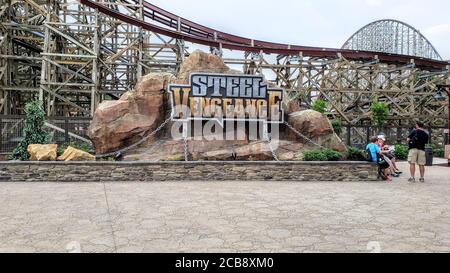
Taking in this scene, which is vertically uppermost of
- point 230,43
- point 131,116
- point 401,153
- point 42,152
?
point 230,43

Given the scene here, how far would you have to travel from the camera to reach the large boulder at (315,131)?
13109 millimetres

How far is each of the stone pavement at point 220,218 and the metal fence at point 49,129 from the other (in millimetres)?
4720

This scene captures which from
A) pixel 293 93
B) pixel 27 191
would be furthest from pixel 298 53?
pixel 27 191

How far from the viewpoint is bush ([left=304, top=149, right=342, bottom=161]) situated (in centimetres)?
1185

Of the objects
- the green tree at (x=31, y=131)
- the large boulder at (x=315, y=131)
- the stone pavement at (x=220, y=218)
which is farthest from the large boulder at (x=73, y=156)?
the large boulder at (x=315, y=131)

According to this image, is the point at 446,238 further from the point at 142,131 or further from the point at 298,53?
the point at 298,53

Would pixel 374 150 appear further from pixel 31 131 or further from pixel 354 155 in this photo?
pixel 31 131

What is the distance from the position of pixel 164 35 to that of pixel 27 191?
59.8 ft

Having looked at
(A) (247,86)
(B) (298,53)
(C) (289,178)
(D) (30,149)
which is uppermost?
(B) (298,53)

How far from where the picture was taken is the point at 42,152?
10.9 metres

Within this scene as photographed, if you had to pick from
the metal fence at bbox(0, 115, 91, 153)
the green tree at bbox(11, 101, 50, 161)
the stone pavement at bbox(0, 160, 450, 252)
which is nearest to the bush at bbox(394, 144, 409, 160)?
the stone pavement at bbox(0, 160, 450, 252)

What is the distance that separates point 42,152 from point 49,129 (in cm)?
355

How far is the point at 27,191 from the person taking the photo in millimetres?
8609

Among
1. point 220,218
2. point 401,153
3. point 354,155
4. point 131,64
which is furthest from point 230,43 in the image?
point 220,218
